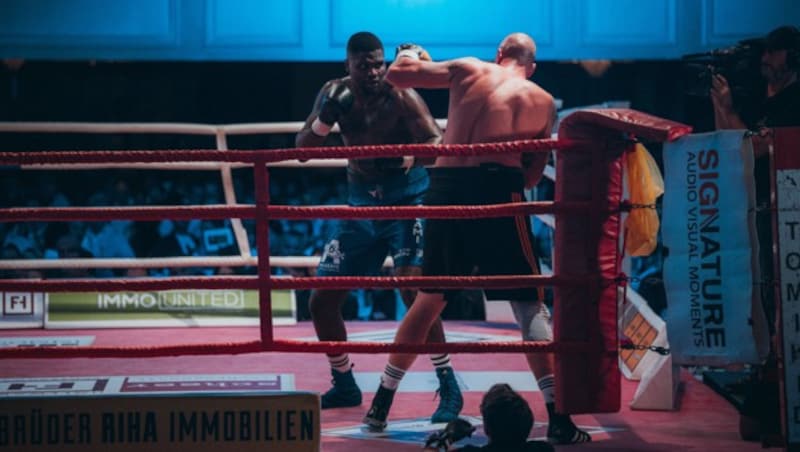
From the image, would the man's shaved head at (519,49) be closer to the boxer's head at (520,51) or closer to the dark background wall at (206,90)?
the boxer's head at (520,51)

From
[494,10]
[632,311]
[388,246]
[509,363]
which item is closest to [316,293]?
[388,246]

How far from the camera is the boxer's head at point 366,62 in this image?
3.54 m

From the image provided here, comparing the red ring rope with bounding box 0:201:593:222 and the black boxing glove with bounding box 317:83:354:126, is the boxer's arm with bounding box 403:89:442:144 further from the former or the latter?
the red ring rope with bounding box 0:201:593:222

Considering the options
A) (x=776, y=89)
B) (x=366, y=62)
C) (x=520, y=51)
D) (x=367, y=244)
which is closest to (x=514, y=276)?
(x=520, y=51)

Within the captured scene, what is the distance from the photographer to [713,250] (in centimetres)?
274

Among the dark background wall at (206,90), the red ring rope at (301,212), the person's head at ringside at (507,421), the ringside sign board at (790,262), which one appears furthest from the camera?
the dark background wall at (206,90)

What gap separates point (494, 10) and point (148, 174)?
→ 2.47 metres

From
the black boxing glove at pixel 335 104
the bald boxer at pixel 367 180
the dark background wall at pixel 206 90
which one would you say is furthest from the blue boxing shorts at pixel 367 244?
the dark background wall at pixel 206 90

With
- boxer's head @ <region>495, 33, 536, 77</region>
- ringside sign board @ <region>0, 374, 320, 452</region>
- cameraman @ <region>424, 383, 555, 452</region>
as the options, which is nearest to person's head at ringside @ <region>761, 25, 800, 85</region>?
boxer's head @ <region>495, 33, 536, 77</region>

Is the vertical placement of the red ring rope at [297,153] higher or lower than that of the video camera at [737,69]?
lower

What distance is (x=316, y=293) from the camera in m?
3.63

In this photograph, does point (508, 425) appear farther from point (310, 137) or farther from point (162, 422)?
point (310, 137)

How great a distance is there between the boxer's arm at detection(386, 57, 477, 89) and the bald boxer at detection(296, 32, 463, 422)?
0.43 meters

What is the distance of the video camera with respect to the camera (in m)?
3.39
